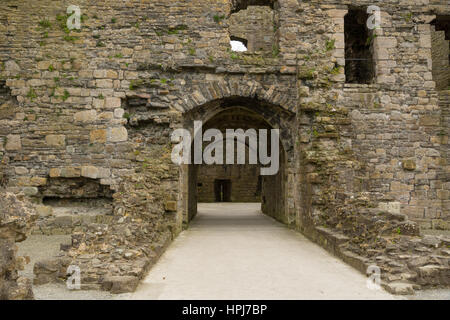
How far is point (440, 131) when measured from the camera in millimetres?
8766

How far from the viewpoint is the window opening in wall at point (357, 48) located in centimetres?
943

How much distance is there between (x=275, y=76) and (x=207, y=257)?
15.7 ft

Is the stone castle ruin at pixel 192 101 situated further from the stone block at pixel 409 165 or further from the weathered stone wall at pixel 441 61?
the weathered stone wall at pixel 441 61

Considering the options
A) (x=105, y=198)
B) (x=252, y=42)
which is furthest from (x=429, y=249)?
(x=252, y=42)

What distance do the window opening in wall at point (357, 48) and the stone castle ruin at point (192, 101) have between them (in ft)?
1.47

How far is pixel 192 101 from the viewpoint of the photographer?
8.26 m

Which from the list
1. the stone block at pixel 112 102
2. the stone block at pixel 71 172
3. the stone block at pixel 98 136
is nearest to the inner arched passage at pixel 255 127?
the stone block at pixel 112 102

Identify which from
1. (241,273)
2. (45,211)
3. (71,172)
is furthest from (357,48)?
(45,211)

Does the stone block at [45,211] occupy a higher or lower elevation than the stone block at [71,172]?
lower

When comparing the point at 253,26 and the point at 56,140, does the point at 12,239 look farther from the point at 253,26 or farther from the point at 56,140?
the point at 253,26

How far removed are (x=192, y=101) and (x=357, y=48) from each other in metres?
5.44

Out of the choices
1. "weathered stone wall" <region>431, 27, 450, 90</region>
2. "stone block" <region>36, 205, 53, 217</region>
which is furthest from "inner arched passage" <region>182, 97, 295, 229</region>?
"weathered stone wall" <region>431, 27, 450, 90</region>

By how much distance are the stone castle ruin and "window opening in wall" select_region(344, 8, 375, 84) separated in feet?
1.47

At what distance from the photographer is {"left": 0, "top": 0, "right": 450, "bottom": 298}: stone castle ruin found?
8062 mm
